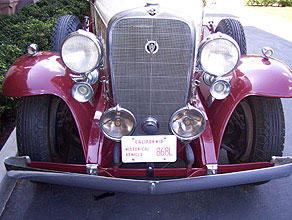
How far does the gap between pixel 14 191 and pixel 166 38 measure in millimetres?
1907

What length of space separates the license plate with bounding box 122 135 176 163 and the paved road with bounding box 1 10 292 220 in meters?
0.63

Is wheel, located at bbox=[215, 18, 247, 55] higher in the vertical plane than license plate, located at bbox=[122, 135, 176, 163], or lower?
higher

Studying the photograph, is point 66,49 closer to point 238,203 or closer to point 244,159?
point 244,159

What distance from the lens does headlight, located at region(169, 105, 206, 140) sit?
209 centimetres

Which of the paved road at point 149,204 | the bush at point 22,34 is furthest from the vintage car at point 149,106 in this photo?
the bush at point 22,34

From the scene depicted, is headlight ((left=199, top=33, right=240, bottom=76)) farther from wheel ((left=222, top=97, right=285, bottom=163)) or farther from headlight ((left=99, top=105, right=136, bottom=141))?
headlight ((left=99, top=105, right=136, bottom=141))

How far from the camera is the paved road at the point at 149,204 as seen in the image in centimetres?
242

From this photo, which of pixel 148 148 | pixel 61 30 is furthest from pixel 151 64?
pixel 61 30

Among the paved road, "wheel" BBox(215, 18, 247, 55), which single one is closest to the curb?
the paved road

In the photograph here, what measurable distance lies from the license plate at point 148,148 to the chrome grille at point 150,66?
0.24 metres

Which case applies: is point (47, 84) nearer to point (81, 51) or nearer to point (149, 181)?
point (81, 51)

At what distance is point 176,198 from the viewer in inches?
103

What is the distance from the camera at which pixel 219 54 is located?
210 cm

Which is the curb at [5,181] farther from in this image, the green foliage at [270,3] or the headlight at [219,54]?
the green foliage at [270,3]
